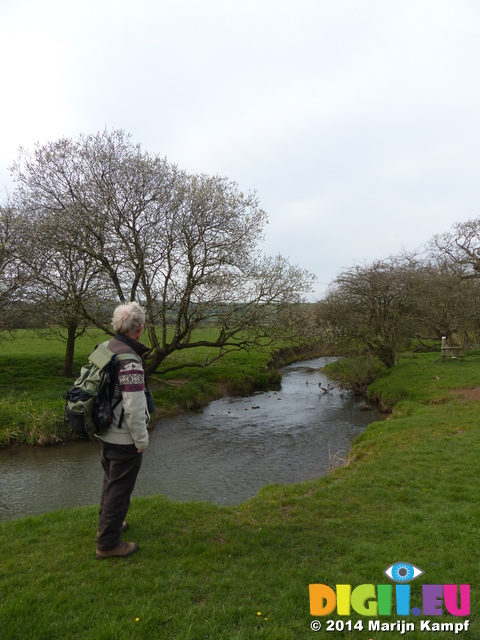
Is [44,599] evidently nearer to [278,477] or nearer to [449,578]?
[449,578]

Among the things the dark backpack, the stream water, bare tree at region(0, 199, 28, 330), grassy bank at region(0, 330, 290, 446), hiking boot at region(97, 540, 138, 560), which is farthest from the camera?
bare tree at region(0, 199, 28, 330)

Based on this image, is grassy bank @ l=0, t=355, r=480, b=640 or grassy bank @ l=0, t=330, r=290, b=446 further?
grassy bank @ l=0, t=330, r=290, b=446

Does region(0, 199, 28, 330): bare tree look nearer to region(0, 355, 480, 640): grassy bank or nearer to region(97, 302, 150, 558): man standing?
region(0, 355, 480, 640): grassy bank

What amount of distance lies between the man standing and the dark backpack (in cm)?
7

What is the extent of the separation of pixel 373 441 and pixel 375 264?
17.2 m

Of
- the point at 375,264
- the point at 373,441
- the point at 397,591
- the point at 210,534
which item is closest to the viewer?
the point at 397,591

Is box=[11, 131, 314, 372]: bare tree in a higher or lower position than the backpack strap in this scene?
higher

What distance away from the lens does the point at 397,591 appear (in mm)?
4254

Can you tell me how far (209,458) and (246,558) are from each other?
8.31 meters

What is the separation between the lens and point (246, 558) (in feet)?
16.3

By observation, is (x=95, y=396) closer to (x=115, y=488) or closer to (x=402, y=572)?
(x=115, y=488)

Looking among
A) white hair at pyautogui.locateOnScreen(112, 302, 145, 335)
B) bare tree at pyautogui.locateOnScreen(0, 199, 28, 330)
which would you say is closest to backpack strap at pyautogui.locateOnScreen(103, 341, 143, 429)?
white hair at pyautogui.locateOnScreen(112, 302, 145, 335)

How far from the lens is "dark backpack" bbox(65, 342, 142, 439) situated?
178 inches

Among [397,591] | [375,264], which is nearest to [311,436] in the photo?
[397,591]
